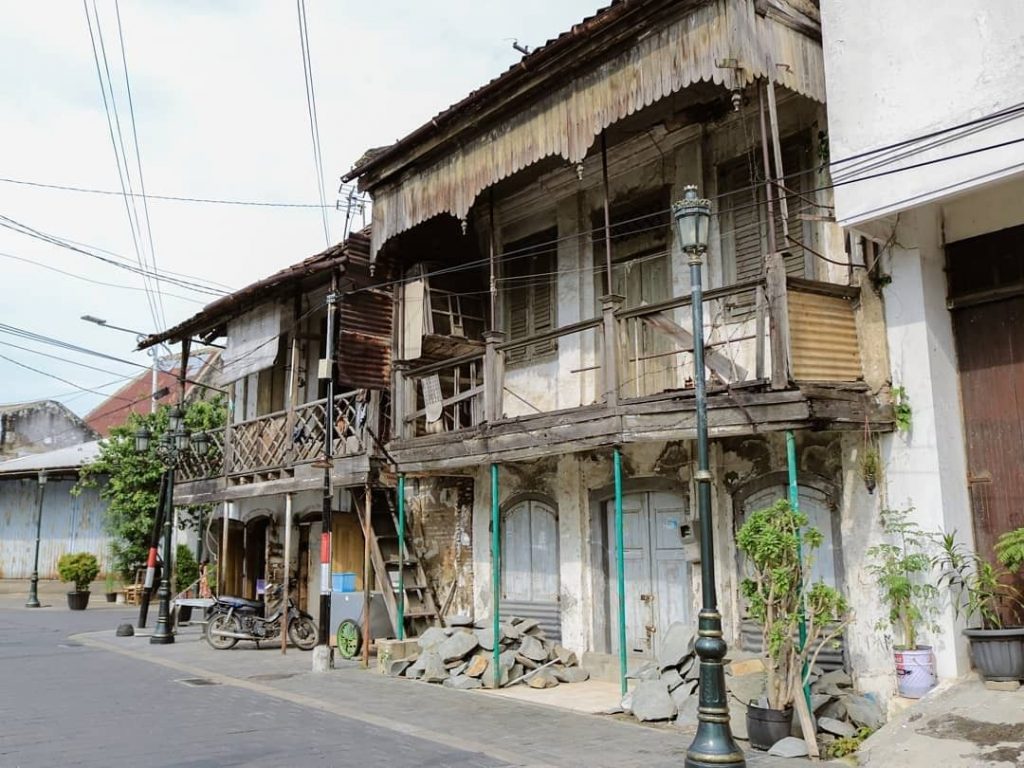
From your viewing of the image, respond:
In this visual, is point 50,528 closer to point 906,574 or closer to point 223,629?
point 223,629

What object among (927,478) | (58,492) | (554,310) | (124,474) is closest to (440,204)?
(554,310)

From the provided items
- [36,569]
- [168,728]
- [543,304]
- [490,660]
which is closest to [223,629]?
[490,660]

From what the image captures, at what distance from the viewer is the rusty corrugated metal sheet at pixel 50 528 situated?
95.7 ft

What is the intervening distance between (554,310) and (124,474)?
1729cm

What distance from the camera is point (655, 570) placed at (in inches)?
440

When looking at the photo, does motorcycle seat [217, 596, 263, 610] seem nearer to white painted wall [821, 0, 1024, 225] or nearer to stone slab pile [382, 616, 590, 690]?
stone slab pile [382, 616, 590, 690]

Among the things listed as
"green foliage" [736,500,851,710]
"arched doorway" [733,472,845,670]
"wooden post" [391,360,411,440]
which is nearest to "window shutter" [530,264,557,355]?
"wooden post" [391,360,411,440]

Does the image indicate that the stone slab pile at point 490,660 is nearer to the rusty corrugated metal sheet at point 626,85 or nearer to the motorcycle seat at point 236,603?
the motorcycle seat at point 236,603

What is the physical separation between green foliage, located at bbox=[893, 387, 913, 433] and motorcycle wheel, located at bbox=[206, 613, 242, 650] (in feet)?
38.1

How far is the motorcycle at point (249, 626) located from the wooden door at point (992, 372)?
11035 mm

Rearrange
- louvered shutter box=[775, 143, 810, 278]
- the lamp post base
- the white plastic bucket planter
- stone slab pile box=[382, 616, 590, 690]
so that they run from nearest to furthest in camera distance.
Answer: the lamp post base → the white plastic bucket planter → louvered shutter box=[775, 143, 810, 278] → stone slab pile box=[382, 616, 590, 690]

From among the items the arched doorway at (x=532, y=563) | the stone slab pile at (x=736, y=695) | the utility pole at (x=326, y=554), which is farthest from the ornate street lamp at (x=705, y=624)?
the utility pole at (x=326, y=554)

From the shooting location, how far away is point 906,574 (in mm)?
8438

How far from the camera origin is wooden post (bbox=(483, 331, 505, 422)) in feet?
37.6
